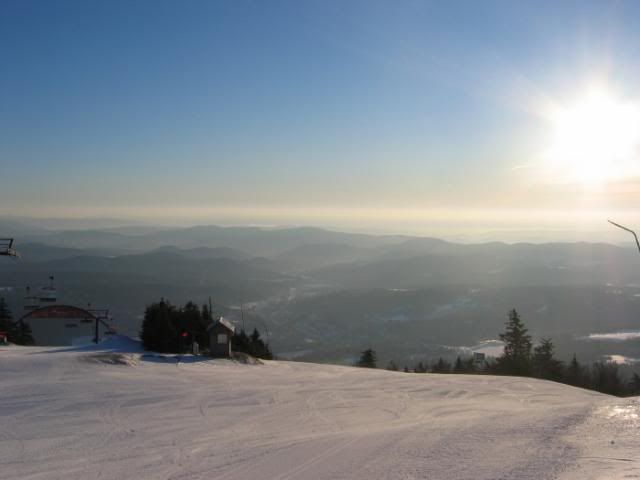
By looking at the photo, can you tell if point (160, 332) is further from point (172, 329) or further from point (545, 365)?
point (545, 365)

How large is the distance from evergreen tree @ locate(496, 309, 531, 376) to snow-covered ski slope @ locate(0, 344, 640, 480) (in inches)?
1030

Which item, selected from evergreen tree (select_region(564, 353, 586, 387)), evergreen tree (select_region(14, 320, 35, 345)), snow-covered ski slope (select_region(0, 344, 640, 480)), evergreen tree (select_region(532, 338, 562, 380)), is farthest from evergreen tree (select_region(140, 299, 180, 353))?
evergreen tree (select_region(564, 353, 586, 387))

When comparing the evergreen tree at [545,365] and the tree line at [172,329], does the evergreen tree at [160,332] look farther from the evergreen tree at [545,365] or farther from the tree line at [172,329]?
the evergreen tree at [545,365]

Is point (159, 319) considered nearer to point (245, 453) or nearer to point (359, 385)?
point (359, 385)

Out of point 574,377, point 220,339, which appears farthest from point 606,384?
point 220,339

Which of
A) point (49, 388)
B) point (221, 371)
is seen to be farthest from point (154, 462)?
point (221, 371)

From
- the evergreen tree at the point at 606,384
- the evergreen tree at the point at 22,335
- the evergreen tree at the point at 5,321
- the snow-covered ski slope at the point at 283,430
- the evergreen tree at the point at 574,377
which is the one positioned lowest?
the evergreen tree at the point at 606,384

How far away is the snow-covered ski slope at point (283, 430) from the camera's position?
9.16 m

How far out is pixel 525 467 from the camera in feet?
28.0

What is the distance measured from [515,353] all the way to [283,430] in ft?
137

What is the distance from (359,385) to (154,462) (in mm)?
13399

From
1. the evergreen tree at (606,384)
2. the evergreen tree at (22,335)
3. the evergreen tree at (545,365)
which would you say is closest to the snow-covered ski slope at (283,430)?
the evergreen tree at (545,365)

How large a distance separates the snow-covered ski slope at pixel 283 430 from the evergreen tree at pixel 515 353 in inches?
1030

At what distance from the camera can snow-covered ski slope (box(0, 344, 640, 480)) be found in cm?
916
